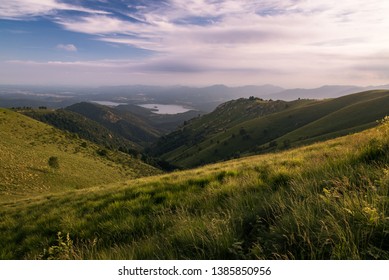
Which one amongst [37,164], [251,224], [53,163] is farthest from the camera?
[53,163]

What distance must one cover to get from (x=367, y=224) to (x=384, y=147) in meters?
5.05

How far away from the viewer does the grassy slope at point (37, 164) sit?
113ft

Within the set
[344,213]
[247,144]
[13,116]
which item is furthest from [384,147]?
[247,144]

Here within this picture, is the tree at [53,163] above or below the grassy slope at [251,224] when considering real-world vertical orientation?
below

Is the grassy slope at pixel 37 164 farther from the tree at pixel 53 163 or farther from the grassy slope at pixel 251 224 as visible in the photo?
the grassy slope at pixel 251 224

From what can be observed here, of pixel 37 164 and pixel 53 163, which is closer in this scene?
pixel 37 164

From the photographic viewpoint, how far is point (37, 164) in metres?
43.0

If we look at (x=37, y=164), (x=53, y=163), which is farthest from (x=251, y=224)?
(x=53, y=163)

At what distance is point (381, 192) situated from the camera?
3959mm

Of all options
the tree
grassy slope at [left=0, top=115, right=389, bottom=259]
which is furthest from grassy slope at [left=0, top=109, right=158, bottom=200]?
grassy slope at [left=0, top=115, right=389, bottom=259]

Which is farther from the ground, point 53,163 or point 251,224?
point 251,224

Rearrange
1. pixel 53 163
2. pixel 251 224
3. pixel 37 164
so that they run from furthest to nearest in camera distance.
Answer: pixel 53 163 → pixel 37 164 → pixel 251 224

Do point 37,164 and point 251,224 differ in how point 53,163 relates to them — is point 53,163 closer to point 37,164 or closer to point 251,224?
point 37,164

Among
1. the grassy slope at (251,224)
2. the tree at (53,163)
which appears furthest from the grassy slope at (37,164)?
the grassy slope at (251,224)
